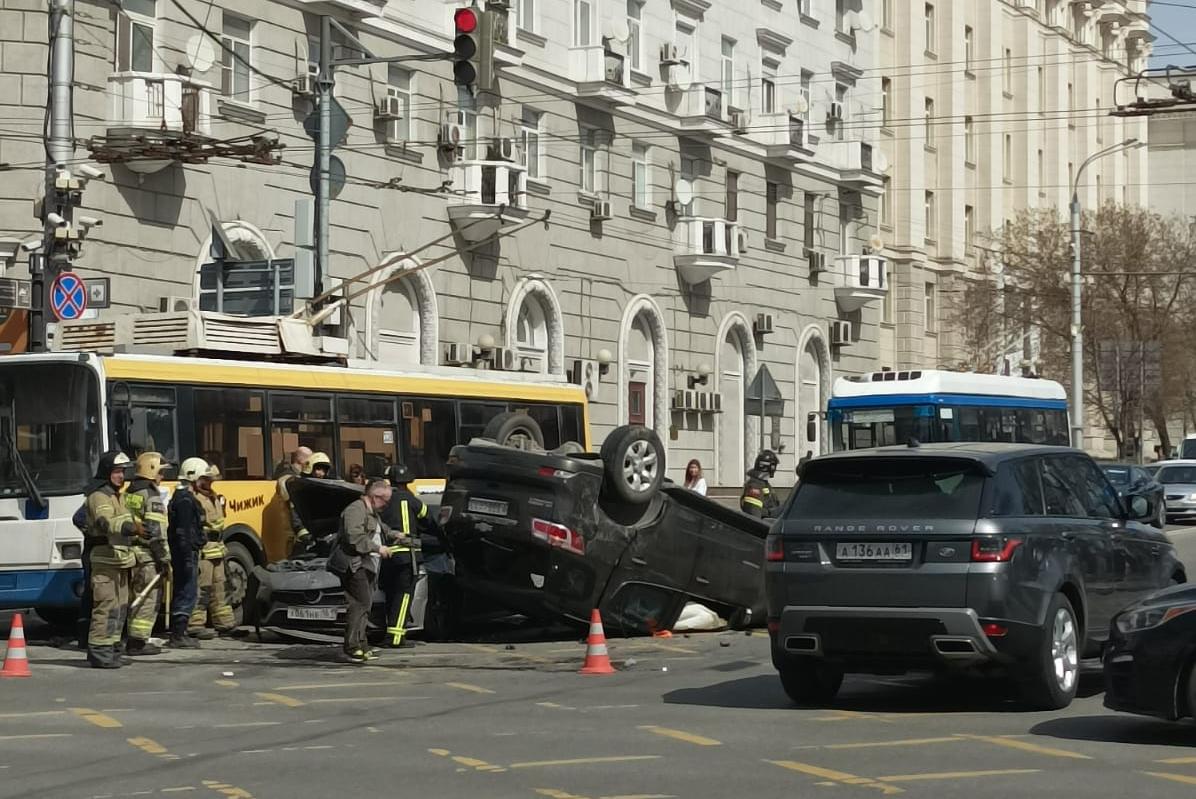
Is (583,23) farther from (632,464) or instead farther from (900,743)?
(900,743)

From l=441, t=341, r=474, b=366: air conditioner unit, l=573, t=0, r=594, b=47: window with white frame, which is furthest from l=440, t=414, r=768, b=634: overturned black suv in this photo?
l=573, t=0, r=594, b=47: window with white frame

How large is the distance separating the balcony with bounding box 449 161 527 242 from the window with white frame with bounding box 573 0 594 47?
5467 mm

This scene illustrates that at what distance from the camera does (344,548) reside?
16.9 meters

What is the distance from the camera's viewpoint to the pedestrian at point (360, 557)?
1686 centimetres

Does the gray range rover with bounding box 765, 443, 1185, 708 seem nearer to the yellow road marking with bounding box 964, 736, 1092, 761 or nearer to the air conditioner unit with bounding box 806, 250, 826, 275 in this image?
the yellow road marking with bounding box 964, 736, 1092, 761

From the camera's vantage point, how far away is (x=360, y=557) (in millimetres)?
16938

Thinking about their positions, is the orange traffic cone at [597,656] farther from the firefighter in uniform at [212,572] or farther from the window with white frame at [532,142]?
the window with white frame at [532,142]

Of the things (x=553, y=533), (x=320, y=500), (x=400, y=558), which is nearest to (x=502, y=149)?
(x=320, y=500)

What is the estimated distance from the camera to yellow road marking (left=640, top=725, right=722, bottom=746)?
11.6 meters

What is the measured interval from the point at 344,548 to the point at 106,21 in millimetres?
16177

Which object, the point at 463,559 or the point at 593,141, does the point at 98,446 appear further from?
the point at 593,141

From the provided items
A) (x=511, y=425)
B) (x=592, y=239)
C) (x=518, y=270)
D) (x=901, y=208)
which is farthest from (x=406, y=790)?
(x=901, y=208)

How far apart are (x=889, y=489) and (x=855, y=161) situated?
42.4m

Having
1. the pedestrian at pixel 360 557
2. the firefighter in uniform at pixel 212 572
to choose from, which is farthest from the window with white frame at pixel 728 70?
the pedestrian at pixel 360 557
